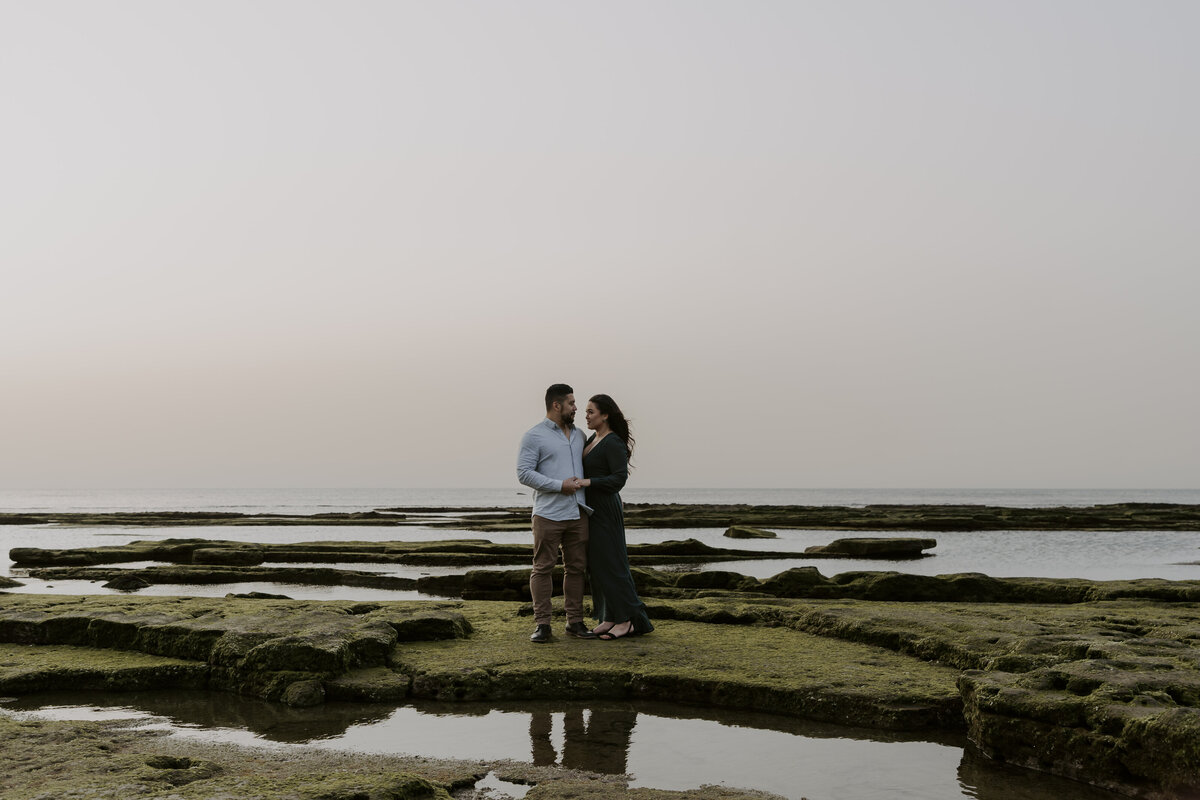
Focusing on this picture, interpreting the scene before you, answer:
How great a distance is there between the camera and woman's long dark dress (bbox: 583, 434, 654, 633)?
993cm

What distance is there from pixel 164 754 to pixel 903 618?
8366mm

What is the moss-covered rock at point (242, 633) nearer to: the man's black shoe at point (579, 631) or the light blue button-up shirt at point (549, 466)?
the man's black shoe at point (579, 631)

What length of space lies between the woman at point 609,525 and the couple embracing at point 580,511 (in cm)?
1

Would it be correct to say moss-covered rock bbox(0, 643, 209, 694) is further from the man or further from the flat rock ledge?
the man

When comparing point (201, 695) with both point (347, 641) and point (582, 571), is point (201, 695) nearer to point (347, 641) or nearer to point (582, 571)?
point (347, 641)

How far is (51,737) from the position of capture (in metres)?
6.18

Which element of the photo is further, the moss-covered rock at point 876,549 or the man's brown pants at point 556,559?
the moss-covered rock at point 876,549

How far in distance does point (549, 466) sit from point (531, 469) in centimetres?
22

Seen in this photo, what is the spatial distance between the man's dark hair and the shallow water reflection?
3.49 metres

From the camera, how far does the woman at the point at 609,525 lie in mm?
9930

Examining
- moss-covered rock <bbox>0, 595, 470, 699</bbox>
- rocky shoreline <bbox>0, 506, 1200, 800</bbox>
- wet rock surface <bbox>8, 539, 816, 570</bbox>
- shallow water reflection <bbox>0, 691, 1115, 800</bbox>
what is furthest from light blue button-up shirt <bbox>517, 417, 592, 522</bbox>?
wet rock surface <bbox>8, 539, 816, 570</bbox>

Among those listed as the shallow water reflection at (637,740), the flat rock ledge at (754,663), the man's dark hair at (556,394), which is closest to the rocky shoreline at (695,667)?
the flat rock ledge at (754,663)

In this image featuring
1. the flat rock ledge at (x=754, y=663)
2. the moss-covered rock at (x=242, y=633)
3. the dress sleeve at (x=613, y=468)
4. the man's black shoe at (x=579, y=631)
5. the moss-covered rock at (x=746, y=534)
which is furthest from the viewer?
the moss-covered rock at (x=746, y=534)

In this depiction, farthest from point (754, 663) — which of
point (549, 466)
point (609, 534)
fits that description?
point (549, 466)
